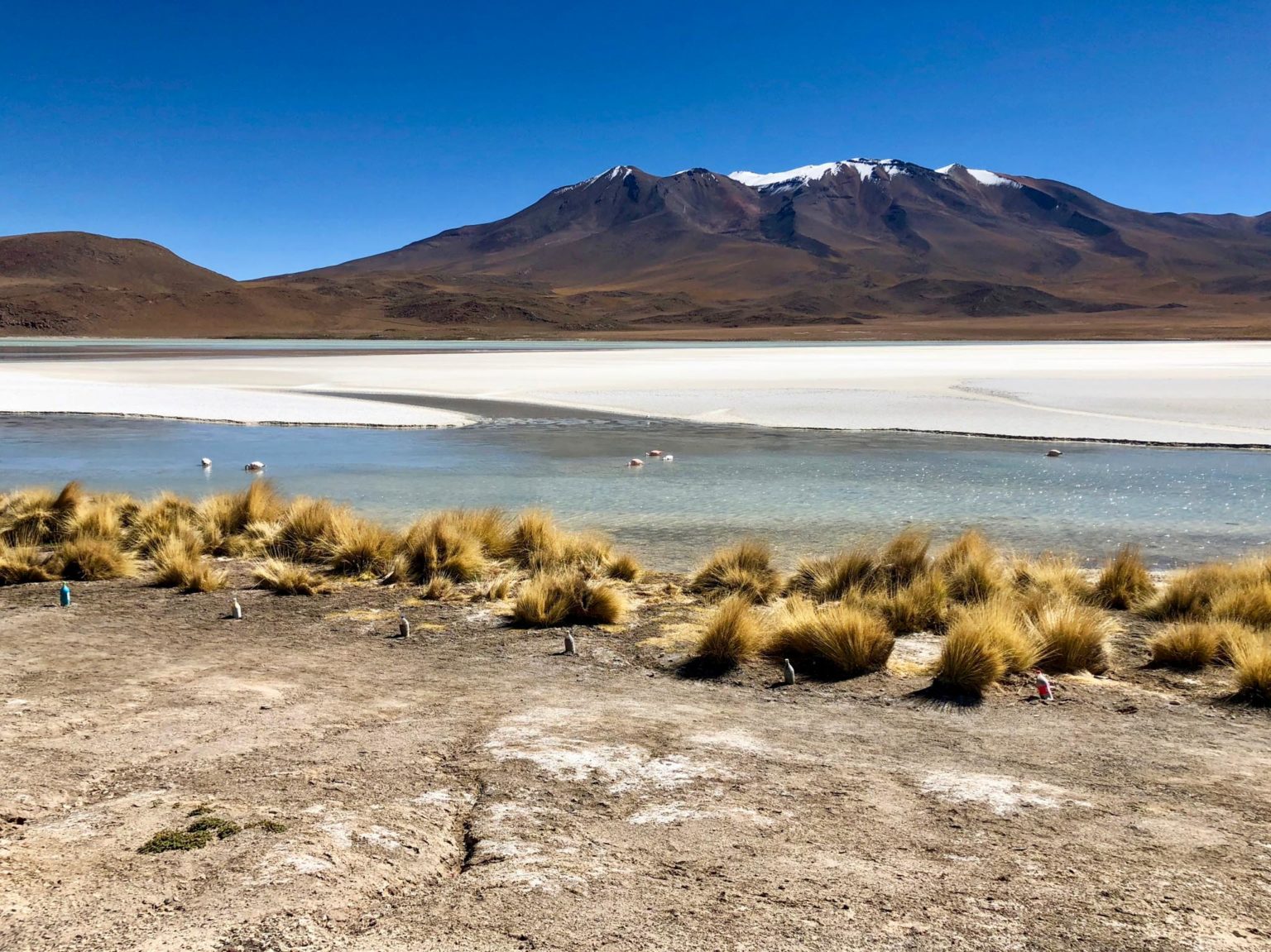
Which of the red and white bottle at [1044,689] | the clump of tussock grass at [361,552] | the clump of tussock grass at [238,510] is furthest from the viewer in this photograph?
the clump of tussock grass at [238,510]

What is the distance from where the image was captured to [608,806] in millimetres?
3654

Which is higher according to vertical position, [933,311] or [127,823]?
[933,311]

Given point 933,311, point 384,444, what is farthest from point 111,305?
point 384,444

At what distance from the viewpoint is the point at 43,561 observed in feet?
27.6

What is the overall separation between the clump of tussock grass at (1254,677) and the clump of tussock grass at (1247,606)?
1.11 m

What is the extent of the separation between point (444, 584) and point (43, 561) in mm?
3389

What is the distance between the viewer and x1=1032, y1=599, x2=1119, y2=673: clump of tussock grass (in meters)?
5.81

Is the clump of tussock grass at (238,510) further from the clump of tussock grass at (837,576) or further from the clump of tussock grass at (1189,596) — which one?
the clump of tussock grass at (1189,596)

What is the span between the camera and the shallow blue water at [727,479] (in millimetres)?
10031

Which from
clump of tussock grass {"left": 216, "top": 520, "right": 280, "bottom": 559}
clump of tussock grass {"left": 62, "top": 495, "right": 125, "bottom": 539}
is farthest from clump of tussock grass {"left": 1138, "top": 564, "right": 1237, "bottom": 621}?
clump of tussock grass {"left": 62, "top": 495, "right": 125, "bottom": 539}

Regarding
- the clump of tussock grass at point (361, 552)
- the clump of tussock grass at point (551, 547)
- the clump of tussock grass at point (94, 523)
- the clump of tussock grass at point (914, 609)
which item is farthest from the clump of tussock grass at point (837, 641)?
the clump of tussock grass at point (94, 523)

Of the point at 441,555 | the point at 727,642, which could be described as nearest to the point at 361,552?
the point at 441,555

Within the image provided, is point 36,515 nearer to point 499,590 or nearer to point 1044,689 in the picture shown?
point 499,590

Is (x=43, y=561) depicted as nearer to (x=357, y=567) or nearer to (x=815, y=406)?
(x=357, y=567)
